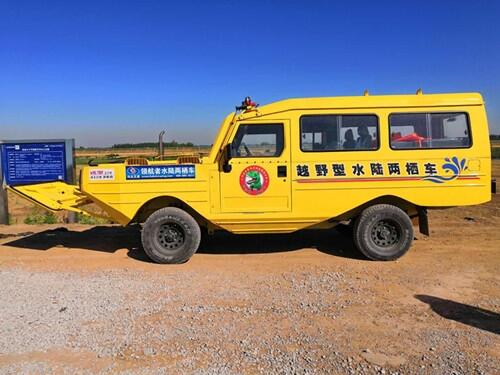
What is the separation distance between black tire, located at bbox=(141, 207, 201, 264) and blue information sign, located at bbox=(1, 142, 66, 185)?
4.18 m

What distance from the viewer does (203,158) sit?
24.4 ft

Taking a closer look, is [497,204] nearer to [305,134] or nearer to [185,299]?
[305,134]

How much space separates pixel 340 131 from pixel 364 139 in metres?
0.39

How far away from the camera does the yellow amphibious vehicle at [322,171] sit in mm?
7230

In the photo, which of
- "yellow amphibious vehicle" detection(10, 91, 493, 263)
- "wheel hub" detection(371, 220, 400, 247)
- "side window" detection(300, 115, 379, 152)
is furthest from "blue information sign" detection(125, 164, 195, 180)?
"wheel hub" detection(371, 220, 400, 247)

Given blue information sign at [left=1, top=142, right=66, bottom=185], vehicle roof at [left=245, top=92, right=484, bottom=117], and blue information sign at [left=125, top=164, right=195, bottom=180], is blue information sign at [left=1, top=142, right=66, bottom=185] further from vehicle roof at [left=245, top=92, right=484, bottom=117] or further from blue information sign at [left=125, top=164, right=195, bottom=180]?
vehicle roof at [left=245, top=92, right=484, bottom=117]

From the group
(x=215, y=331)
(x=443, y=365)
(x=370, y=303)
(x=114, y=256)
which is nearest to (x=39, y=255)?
(x=114, y=256)

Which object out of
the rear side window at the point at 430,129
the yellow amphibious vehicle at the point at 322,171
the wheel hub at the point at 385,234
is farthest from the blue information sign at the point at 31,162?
the rear side window at the point at 430,129

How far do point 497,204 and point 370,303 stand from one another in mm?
9260

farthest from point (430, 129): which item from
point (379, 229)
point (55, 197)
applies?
point (55, 197)

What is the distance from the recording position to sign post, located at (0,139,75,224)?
10367mm

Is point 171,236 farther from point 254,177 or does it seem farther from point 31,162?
point 31,162

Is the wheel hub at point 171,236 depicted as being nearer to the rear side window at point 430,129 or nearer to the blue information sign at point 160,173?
the blue information sign at point 160,173

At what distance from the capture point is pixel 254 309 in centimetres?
522
